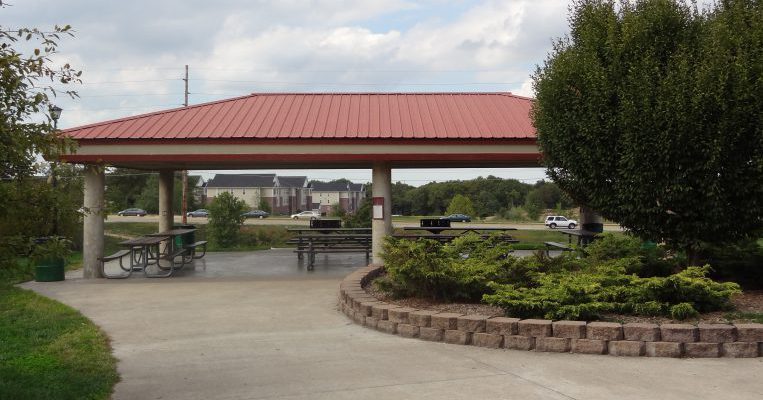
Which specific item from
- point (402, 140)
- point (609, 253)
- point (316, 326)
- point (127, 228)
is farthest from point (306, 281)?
point (127, 228)

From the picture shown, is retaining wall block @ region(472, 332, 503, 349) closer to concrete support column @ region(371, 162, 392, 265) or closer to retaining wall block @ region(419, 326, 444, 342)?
retaining wall block @ region(419, 326, 444, 342)

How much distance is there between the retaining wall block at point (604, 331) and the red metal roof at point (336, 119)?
7151mm

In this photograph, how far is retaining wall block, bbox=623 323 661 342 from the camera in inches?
260

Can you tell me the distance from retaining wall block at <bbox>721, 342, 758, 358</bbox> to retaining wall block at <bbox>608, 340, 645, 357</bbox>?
828 mm

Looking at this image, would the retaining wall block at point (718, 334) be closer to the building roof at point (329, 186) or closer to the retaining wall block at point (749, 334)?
the retaining wall block at point (749, 334)

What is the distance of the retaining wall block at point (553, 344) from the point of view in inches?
267

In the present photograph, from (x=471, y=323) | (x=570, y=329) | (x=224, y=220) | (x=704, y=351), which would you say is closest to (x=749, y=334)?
(x=704, y=351)

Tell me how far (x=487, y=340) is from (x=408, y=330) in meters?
1.04

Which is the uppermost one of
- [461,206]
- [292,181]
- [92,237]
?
[292,181]

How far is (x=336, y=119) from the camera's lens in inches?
587

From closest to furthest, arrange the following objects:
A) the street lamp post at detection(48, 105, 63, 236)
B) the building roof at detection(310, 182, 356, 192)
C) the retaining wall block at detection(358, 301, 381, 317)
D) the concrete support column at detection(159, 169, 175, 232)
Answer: the street lamp post at detection(48, 105, 63, 236) < the retaining wall block at detection(358, 301, 381, 317) < the concrete support column at detection(159, 169, 175, 232) < the building roof at detection(310, 182, 356, 192)

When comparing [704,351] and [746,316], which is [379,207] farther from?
[704,351]

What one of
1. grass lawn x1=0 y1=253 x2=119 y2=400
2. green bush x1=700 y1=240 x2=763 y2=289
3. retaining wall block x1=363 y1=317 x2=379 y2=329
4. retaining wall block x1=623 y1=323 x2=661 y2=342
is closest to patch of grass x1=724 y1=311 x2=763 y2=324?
retaining wall block x1=623 y1=323 x2=661 y2=342

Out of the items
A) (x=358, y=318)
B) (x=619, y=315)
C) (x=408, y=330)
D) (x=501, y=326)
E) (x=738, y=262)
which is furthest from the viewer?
(x=738, y=262)
